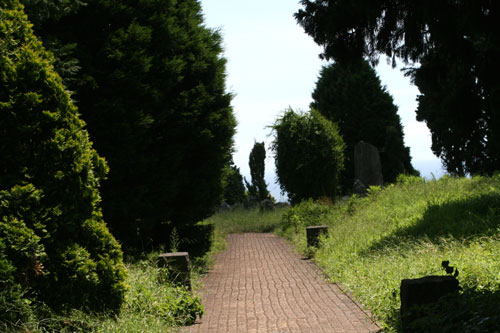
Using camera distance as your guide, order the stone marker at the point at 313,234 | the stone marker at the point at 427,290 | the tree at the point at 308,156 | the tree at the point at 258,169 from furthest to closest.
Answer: the tree at the point at 258,169 < the tree at the point at 308,156 < the stone marker at the point at 313,234 < the stone marker at the point at 427,290

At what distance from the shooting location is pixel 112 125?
26.5 ft

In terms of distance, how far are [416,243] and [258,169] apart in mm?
19364

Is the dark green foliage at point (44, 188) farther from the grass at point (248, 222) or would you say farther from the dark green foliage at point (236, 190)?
the dark green foliage at point (236, 190)

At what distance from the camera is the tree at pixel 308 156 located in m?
18.6

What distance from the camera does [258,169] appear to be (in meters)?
27.3

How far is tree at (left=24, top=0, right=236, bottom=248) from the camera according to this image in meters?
8.12

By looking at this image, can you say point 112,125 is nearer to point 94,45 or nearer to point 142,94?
point 142,94

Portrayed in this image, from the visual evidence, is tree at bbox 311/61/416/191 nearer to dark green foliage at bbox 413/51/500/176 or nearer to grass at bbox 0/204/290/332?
dark green foliage at bbox 413/51/500/176

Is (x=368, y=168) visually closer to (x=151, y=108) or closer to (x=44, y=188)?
(x=151, y=108)

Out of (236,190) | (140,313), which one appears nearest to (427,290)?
(140,313)

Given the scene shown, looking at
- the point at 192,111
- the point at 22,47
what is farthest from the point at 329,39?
the point at 22,47

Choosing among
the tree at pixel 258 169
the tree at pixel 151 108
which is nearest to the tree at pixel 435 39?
the tree at pixel 151 108

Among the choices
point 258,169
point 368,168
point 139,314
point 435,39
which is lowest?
point 139,314

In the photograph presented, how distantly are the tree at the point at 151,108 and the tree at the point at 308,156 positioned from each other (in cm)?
867
